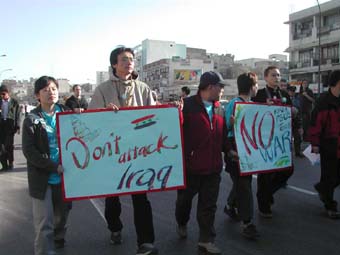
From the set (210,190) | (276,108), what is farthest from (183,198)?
(276,108)

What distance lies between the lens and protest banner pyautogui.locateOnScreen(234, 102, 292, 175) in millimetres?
4797

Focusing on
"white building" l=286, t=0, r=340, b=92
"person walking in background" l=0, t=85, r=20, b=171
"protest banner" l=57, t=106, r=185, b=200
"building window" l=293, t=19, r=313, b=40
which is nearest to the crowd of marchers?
"protest banner" l=57, t=106, r=185, b=200

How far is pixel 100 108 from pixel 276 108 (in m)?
2.33

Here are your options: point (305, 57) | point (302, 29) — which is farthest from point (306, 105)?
point (302, 29)

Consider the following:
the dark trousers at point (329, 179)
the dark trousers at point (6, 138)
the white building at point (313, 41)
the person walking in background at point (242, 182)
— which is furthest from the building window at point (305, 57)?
the person walking in background at point (242, 182)

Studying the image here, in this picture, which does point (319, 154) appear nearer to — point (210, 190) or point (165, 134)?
point (210, 190)

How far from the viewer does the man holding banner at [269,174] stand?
17.4 feet

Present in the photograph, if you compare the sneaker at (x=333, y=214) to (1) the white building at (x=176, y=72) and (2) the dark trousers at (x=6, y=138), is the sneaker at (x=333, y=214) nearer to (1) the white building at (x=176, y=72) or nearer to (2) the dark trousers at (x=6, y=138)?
(2) the dark trousers at (x=6, y=138)

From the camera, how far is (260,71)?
112 metres

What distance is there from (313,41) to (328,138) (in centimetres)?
5496

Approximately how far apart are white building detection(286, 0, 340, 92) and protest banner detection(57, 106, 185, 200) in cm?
4798

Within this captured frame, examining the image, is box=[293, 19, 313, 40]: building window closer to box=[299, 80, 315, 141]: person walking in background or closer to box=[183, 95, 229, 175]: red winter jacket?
box=[299, 80, 315, 141]: person walking in background

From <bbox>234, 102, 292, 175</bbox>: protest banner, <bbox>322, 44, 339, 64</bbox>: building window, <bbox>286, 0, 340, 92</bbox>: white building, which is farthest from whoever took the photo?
<bbox>286, 0, 340, 92</bbox>: white building

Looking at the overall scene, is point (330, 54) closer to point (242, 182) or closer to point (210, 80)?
point (242, 182)
